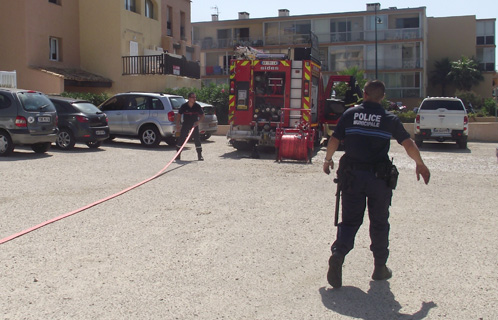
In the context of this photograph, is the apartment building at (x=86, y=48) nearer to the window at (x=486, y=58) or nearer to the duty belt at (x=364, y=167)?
the duty belt at (x=364, y=167)

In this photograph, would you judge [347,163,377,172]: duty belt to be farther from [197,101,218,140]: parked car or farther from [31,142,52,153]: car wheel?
[197,101,218,140]: parked car

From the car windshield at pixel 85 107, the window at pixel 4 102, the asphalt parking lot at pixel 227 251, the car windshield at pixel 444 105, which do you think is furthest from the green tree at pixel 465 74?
the window at pixel 4 102

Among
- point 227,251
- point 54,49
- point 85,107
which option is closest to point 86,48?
point 54,49

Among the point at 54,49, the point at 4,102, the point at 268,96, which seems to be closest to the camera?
the point at 4,102

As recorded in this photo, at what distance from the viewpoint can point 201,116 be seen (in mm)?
13711

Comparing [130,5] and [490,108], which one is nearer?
[130,5]

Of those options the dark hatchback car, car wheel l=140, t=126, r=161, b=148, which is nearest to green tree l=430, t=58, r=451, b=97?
car wheel l=140, t=126, r=161, b=148

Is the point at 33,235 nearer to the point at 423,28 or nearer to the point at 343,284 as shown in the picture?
the point at 343,284

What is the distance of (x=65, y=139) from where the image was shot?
15.4 meters

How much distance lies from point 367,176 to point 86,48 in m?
26.3

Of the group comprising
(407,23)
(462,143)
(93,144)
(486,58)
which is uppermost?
(407,23)

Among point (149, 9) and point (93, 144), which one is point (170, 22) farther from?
point (93, 144)

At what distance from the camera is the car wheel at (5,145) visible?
13195mm

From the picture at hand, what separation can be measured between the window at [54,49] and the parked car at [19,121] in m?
14.2
